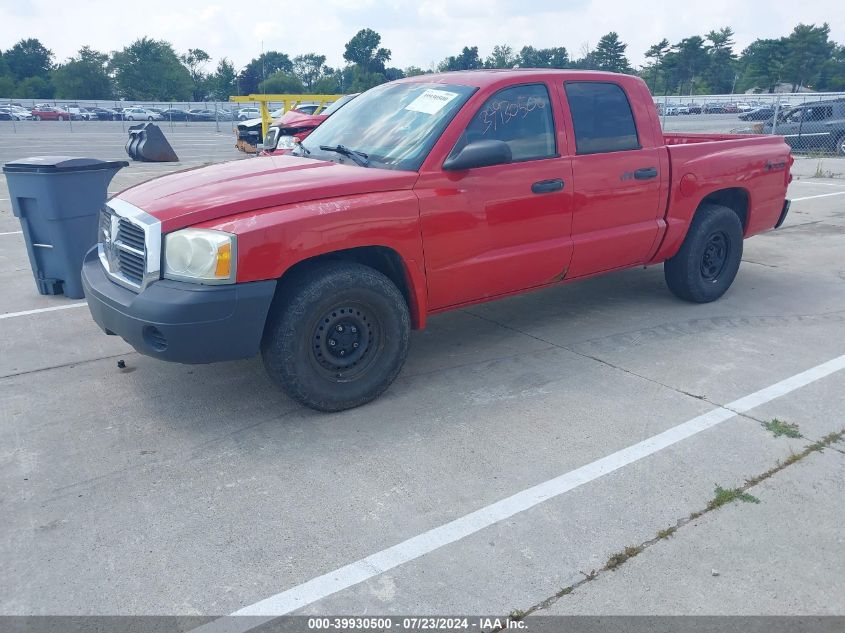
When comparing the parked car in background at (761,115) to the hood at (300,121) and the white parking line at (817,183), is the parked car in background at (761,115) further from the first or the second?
the hood at (300,121)

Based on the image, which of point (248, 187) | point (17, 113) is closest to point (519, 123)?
point (248, 187)

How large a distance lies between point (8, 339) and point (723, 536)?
5.06 metres

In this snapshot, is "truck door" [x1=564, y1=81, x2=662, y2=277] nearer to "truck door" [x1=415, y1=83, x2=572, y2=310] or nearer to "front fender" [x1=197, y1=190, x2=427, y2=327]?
"truck door" [x1=415, y1=83, x2=572, y2=310]

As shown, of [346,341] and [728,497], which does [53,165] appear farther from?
[728,497]

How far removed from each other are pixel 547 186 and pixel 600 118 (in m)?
0.82

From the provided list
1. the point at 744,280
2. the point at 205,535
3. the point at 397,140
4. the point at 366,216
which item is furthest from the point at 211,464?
the point at 744,280

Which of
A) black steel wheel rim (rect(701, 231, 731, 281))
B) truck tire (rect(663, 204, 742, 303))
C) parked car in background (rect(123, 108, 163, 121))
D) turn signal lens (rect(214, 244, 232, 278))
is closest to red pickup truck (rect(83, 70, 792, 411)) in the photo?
turn signal lens (rect(214, 244, 232, 278))

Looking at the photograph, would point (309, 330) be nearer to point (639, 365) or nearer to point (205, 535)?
point (205, 535)

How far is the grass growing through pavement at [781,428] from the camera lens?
384cm

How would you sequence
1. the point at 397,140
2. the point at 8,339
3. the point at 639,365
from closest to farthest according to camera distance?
the point at 397,140 → the point at 639,365 → the point at 8,339

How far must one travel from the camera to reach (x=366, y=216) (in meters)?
3.94

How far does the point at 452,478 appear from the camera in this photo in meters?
3.47

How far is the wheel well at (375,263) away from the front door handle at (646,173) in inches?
80.5

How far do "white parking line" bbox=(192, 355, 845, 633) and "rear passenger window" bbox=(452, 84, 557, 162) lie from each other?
6.45ft
